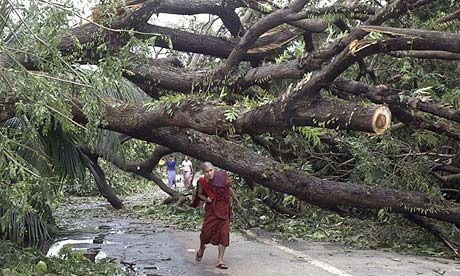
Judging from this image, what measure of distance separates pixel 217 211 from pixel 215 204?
0.35 ft

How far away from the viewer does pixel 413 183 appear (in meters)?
8.71

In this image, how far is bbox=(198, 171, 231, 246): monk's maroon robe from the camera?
7.97 metres

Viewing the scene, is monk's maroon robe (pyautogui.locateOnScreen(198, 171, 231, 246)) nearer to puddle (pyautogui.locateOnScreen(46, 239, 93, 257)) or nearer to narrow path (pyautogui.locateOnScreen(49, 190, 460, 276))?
narrow path (pyautogui.locateOnScreen(49, 190, 460, 276))

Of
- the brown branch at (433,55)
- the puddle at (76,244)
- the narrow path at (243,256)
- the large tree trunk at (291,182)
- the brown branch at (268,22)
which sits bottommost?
the puddle at (76,244)

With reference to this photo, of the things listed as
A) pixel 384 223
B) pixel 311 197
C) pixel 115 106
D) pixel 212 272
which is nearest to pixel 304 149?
pixel 384 223

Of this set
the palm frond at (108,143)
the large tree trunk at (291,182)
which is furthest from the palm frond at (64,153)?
the large tree trunk at (291,182)

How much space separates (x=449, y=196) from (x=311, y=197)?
3.57m

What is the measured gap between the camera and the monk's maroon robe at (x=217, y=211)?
7973 mm

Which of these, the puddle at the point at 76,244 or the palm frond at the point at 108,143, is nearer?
the puddle at the point at 76,244

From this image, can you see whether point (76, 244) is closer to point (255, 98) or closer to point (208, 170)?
point (208, 170)

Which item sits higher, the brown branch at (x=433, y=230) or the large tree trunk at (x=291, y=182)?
the large tree trunk at (x=291, y=182)

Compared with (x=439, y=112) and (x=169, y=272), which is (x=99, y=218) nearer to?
(x=169, y=272)

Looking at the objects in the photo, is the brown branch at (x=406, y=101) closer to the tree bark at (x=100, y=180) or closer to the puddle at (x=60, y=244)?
the puddle at (x=60, y=244)

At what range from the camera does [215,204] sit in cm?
805
